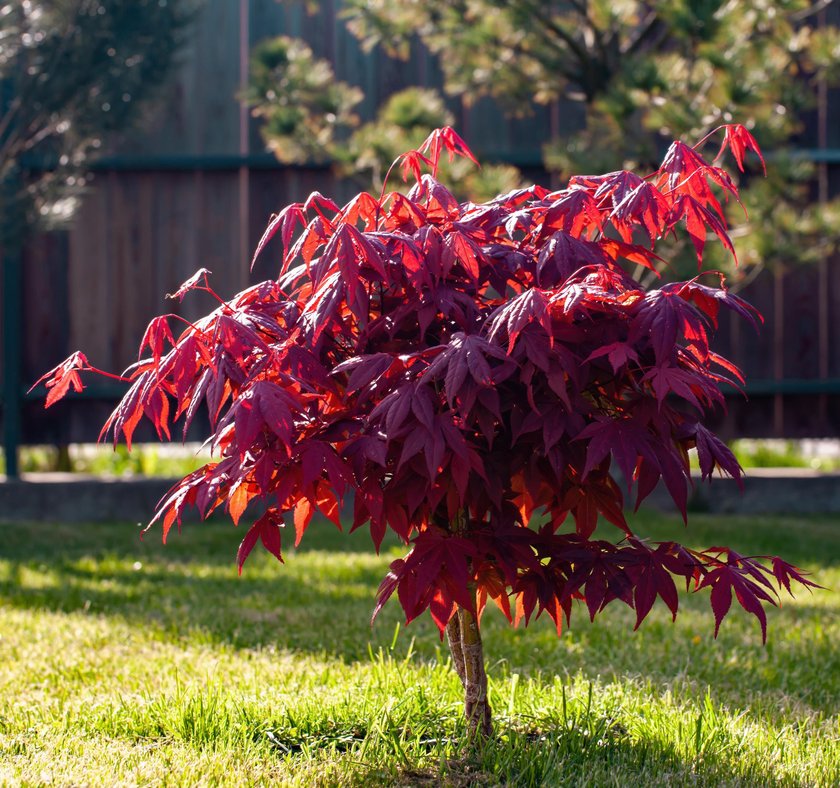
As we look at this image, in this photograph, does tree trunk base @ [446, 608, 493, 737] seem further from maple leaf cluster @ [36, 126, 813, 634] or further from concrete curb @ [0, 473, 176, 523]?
concrete curb @ [0, 473, 176, 523]

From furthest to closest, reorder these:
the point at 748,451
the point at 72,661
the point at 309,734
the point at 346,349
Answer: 1. the point at 748,451
2. the point at 72,661
3. the point at 309,734
4. the point at 346,349

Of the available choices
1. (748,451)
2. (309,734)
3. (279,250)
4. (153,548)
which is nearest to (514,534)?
(309,734)

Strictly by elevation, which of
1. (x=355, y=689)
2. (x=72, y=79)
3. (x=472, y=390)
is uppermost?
(x=72, y=79)

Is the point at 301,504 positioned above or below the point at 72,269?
below

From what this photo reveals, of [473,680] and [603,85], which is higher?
[603,85]

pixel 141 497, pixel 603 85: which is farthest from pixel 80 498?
pixel 603 85

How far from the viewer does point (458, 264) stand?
8.11ft

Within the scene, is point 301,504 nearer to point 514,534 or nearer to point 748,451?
point 514,534

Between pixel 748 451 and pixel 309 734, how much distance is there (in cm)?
683

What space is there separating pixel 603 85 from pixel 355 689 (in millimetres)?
4550

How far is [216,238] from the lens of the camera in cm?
695

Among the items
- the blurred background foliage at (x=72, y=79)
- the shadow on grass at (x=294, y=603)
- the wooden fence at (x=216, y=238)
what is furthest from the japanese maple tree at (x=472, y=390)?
the wooden fence at (x=216, y=238)

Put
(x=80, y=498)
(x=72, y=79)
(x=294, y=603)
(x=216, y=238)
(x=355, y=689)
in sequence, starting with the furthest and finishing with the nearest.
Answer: (x=216, y=238) → (x=80, y=498) → (x=72, y=79) → (x=294, y=603) → (x=355, y=689)

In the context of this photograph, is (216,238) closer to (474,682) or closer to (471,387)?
(474,682)
